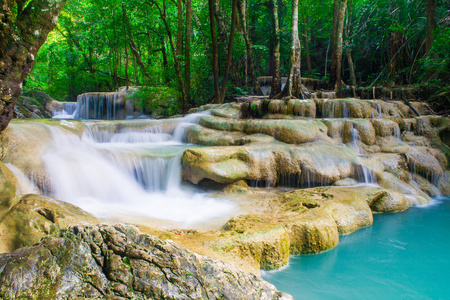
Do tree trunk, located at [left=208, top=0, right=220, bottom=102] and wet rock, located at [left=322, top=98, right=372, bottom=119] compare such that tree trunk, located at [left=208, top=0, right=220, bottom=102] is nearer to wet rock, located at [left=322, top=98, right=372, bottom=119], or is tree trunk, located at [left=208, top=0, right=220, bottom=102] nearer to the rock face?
wet rock, located at [left=322, top=98, right=372, bottom=119]

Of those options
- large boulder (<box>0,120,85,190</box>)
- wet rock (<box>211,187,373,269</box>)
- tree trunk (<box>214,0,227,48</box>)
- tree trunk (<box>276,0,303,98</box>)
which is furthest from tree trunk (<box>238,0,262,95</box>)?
wet rock (<box>211,187,373,269</box>)

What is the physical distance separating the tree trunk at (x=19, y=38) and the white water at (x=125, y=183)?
1.36 meters

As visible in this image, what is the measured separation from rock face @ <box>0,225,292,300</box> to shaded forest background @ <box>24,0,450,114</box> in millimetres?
10233

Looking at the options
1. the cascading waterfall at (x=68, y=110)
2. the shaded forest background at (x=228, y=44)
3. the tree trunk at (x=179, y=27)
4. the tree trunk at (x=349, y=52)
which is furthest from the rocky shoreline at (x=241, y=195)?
the cascading waterfall at (x=68, y=110)

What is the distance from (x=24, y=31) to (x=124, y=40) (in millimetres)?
12840

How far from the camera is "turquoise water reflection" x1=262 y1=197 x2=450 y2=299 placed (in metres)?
3.10

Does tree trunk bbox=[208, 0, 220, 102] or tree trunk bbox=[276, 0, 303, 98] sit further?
tree trunk bbox=[208, 0, 220, 102]

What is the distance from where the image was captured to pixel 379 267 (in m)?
3.61

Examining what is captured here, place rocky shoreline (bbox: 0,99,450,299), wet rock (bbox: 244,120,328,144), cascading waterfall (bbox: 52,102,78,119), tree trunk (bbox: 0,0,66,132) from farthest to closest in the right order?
cascading waterfall (bbox: 52,102,78,119) → wet rock (bbox: 244,120,328,144) → tree trunk (bbox: 0,0,66,132) → rocky shoreline (bbox: 0,99,450,299)

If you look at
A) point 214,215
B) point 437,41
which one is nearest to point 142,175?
point 214,215

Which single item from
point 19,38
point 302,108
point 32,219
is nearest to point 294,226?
point 32,219

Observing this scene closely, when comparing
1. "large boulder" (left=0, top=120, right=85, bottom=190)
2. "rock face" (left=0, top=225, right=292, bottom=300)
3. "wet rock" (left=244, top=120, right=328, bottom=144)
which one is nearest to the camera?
"rock face" (left=0, top=225, right=292, bottom=300)

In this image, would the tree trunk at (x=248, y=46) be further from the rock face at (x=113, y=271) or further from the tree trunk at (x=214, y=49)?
the rock face at (x=113, y=271)

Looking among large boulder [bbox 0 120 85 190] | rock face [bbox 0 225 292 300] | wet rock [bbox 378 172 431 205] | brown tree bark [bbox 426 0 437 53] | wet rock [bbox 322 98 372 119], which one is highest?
brown tree bark [bbox 426 0 437 53]
